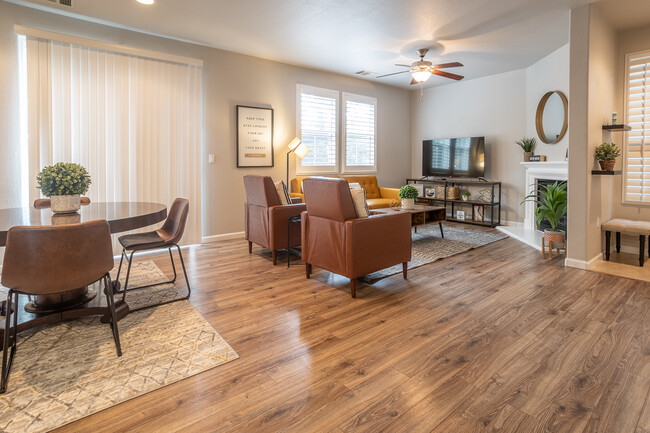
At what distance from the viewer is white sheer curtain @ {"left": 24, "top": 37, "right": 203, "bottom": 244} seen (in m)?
3.99

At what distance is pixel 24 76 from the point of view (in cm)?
393

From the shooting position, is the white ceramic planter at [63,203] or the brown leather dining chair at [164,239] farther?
the brown leather dining chair at [164,239]

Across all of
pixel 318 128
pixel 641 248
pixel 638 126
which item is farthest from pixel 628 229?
pixel 318 128

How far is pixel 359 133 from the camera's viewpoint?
23.6ft

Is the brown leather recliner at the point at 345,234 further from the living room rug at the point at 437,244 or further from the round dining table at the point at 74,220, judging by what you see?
the round dining table at the point at 74,220

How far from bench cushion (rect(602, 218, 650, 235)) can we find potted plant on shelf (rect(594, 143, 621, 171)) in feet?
2.24

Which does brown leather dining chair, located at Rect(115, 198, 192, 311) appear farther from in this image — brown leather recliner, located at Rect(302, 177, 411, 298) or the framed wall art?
Result: the framed wall art

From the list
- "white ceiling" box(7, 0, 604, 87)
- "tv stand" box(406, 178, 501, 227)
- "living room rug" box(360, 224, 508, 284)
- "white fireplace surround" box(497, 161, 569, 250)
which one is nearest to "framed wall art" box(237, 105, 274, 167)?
"white ceiling" box(7, 0, 604, 87)

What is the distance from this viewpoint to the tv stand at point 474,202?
6578 mm

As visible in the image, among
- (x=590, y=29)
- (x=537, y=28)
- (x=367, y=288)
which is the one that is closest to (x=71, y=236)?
(x=367, y=288)

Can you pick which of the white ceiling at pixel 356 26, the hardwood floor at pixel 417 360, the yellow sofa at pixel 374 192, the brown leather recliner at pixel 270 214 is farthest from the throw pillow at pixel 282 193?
the white ceiling at pixel 356 26

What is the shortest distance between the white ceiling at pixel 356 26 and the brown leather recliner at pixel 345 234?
2061mm

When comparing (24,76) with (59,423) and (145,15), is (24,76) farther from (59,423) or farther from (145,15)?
(59,423)

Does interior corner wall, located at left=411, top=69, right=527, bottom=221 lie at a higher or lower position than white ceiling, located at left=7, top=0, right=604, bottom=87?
lower
